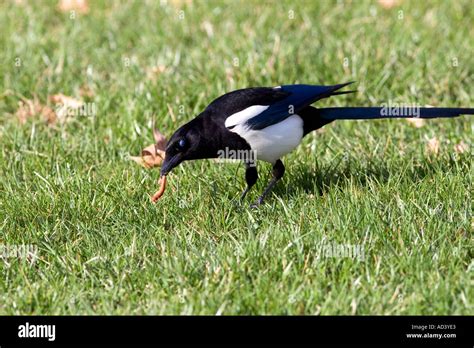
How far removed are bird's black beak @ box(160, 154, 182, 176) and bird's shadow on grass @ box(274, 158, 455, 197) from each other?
2.04 feet

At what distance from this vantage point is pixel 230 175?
16.7ft

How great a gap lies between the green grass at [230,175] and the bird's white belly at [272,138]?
0.27 meters

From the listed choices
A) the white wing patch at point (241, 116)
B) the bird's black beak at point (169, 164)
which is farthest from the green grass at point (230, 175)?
the white wing patch at point (241, 116)

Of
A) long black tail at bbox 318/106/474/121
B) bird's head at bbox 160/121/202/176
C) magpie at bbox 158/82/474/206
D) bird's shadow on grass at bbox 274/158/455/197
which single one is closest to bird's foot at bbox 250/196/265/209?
magpie at bbox 158/82/474/206

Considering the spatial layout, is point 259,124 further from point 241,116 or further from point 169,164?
point 169,164

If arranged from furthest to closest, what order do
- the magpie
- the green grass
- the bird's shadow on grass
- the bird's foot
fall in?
1. the bird's shadow on grass
2. the magpie
3. the bird's foot
4. the green grass

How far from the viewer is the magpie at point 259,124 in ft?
15.4

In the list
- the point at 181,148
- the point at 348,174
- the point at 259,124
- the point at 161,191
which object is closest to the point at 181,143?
the point at 181,148

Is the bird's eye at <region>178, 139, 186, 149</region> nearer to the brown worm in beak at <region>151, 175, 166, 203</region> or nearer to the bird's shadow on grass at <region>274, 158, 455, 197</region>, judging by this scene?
the brown worm in beak at <region>151, 175, 166, 203</region>

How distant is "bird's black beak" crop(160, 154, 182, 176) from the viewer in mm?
4676

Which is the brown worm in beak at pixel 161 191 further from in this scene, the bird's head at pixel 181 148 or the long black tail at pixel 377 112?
the long black tail at pixel 377 112

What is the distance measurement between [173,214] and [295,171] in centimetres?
92
